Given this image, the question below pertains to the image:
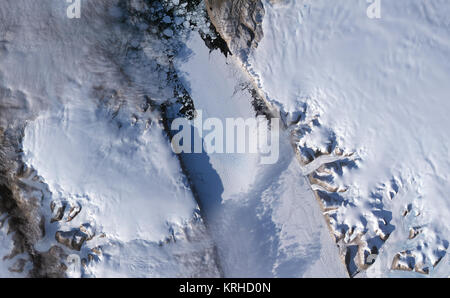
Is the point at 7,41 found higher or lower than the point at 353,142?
higher

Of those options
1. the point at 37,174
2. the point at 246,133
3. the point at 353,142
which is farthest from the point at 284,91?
the point at 37,174

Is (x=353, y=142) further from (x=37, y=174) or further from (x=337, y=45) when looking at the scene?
(x=37, y=174)

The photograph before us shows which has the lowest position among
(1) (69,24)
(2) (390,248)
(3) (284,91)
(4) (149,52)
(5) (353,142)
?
(2) (390,248)

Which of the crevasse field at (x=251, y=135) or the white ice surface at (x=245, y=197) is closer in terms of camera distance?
the crevasse field at (x=251, y=135)

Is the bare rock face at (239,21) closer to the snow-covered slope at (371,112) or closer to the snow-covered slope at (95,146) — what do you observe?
the snow-covered slope at (371,112)

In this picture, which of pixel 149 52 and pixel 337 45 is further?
pixel 149 52

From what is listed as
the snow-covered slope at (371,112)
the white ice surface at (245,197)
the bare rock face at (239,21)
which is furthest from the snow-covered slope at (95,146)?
the snow-covered slope at (371,112)
